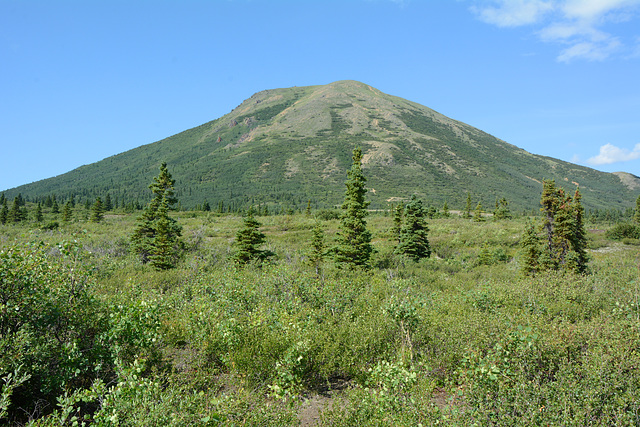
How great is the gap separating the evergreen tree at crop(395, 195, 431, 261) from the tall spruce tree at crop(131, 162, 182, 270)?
17991mm

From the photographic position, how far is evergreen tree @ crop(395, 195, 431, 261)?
30059 millimetres

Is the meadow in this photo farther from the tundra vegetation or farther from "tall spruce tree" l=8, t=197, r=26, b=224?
"tall spruce tree" l=8, t=197, r=26, b=224

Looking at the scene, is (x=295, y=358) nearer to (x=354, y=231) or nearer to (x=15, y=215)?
(x=354, y=231)

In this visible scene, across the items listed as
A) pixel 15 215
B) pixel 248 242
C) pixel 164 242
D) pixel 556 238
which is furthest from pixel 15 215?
pixel 556 238

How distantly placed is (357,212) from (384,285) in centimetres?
853

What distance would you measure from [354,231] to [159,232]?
41.2 feet

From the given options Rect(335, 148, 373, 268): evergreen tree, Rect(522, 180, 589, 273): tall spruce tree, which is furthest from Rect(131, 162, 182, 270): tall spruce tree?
Rect(522, 180, 589, 273): tall spruce tree

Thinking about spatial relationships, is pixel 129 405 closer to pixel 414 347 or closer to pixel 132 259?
pixel 414 347

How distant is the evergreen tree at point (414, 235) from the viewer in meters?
30.1

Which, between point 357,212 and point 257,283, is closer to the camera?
point 257,283

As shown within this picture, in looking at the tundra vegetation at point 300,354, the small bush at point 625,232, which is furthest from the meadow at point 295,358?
the small bush at point 625,232

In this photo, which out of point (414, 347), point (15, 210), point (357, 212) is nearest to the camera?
point (414, 347)

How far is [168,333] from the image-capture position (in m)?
8.41

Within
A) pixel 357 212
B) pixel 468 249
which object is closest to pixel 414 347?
pixel 357 212
